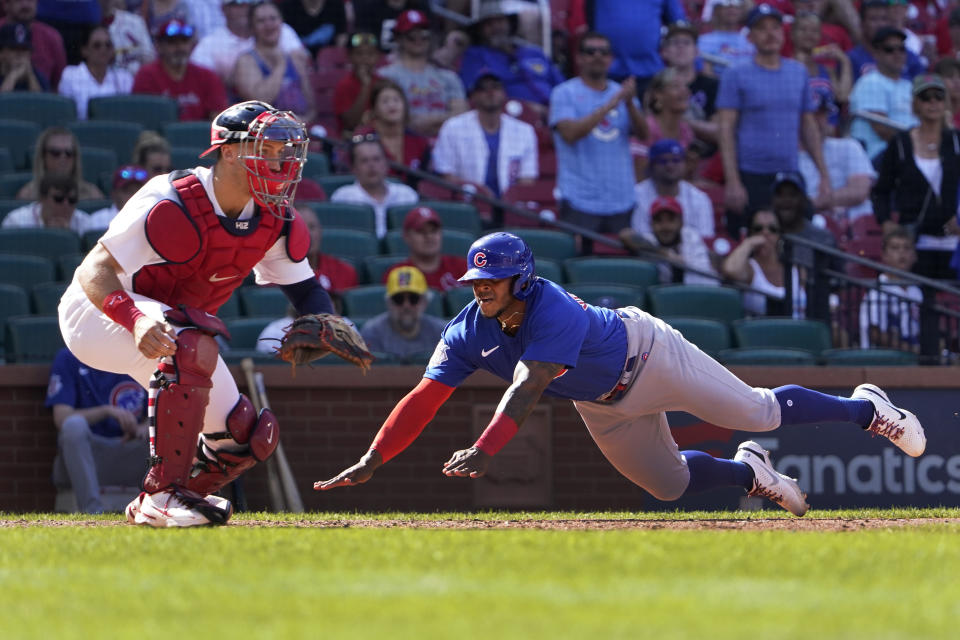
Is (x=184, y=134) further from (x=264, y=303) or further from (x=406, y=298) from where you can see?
(x=406, y=298)

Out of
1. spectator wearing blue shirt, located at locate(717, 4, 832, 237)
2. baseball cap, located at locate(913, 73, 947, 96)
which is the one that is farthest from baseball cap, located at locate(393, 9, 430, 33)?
baseball cap, located at locate(913, 73, 947, 96)

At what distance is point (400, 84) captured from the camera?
12.0 m

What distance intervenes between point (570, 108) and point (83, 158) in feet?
12.4

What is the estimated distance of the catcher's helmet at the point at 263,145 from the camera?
5762mm

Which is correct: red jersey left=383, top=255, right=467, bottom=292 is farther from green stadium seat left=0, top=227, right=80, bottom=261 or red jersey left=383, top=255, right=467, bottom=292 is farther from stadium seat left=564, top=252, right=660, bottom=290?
green stadium seat left=0, top=227, right=80, bottom=261

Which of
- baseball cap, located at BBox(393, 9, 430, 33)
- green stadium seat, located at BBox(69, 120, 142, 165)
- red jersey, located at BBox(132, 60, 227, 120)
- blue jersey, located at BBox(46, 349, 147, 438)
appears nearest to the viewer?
blue jersey, located at BBox(46, 349, 147, 438)

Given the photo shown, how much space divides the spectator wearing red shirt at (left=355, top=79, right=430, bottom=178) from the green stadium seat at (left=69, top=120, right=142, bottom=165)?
4.51 feet

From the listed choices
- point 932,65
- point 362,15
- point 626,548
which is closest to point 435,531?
point 626,548

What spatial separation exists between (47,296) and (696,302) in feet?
14.6

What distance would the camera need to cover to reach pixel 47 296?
9.34 m

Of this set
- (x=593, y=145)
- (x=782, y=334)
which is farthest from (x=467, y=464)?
(x=593, y=145)

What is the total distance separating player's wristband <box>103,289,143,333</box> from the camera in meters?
5.49

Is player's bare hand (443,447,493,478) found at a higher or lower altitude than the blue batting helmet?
lower

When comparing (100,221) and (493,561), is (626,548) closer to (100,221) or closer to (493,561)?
(493,561)
